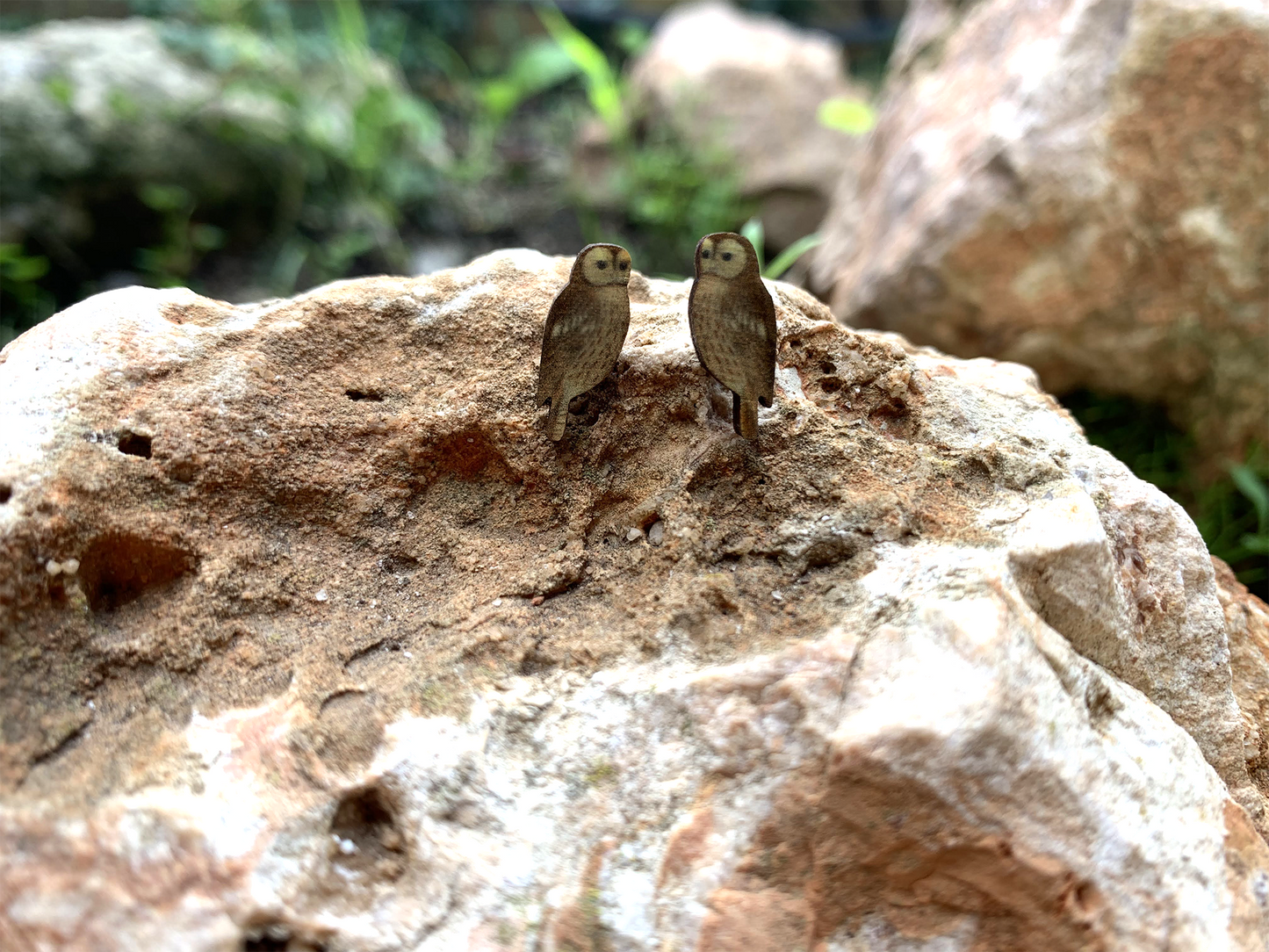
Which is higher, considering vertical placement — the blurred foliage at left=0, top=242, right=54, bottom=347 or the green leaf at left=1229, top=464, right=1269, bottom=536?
the green leaf at left=1229, top=464, right=1269, bottom=536

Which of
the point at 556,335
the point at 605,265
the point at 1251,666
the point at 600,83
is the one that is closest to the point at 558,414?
the point at 556,335

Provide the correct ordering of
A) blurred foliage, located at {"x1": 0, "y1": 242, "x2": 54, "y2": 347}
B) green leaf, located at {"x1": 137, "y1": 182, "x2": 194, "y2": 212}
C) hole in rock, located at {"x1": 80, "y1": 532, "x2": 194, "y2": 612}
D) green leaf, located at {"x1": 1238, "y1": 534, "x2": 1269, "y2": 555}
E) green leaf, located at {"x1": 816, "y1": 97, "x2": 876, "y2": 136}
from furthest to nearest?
green leaf, located at {"x1": 816, "y1": 97, "x2": 876, "y2": 136}
green leaf, located at {"x1": 137, "y1": 182, "x2": 194, "y2": 212}
blurred foliage, located at {"x1": 0, "y1": 242, "x2": 54, "y2": 347}
green leaf, located at {"x1": 1238, "y1": 534, "x2": 1269, "y2": 555}
hole in rock, located at {"x1": 80, "y1": 532, "x2": 194, "y2": 612}

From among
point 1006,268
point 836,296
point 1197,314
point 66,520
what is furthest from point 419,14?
point 66,520

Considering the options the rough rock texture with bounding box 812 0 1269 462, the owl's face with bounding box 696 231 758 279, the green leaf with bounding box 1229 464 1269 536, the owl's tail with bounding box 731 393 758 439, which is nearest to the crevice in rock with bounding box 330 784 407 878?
the owl's tail with bounding box 731 393 758 439

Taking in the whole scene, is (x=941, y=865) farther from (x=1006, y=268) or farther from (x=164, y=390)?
(x=1006, y=268)

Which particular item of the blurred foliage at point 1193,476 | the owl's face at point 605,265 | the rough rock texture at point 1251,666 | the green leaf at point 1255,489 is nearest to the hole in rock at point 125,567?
the owl's face at point 605,265

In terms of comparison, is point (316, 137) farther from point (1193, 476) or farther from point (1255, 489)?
point (1255, 489)

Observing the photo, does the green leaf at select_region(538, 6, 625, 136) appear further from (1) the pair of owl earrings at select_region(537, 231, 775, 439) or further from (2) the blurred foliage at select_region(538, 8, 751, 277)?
(1) the pair of owl earrings at select_region(537, 231, 775, 439)

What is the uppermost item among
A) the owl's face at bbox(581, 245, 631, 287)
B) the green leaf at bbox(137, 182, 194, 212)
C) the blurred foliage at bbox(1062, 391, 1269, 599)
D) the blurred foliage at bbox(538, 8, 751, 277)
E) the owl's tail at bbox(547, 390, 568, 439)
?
the owl's face at bbox(581, 245, 631, 287)

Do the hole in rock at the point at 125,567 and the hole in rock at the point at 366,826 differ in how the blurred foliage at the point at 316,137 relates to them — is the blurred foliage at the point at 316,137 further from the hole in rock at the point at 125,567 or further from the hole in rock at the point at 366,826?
the hole in rock at the point at 366,826
